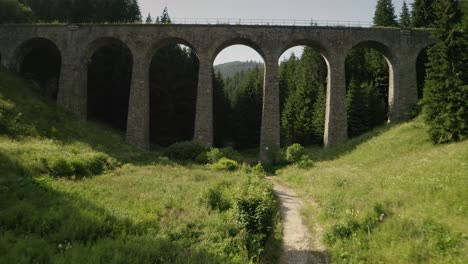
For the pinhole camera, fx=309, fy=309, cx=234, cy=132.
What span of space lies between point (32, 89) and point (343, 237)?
37668 millimetres

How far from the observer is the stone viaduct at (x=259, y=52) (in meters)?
33.8

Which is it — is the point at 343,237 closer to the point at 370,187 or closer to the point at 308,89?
the point at 370,187

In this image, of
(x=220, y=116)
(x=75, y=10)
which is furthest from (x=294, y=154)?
(x=75, y=10)

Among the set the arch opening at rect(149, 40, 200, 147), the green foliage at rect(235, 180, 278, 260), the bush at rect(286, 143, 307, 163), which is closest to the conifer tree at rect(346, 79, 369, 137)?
the bush at rect(286, 143, 307, 163)

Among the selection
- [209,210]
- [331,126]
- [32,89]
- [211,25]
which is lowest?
[209,210]

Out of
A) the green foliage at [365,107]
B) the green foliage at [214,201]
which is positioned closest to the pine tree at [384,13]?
the green foliage at [365,107]

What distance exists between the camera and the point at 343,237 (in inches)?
392

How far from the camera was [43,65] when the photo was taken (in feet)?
137

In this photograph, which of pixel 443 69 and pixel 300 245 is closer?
pixel 300 245

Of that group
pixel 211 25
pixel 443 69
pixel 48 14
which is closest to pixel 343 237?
pixel 443 69

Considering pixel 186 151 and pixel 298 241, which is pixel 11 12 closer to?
pixel 186 151

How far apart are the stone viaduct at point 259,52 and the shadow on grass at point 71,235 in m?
23.4

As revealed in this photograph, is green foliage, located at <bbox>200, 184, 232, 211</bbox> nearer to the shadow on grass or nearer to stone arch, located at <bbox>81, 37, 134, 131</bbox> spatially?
the shadow on grass

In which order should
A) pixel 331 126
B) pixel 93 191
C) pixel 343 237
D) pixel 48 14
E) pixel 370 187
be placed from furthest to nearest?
pixel 48 14, pixel 331 126, pixel 370 187, pixel 93 191, pixel 343 237
